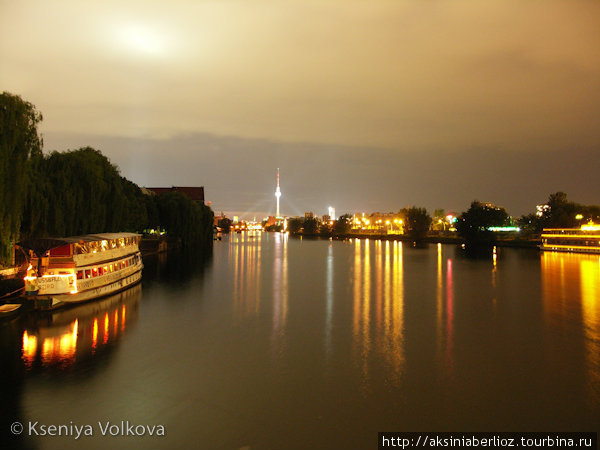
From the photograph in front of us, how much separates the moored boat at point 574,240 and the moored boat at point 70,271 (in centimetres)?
6562

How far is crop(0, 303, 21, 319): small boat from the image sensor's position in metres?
16.2

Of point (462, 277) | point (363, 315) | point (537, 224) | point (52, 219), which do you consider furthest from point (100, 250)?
point (537, 224)

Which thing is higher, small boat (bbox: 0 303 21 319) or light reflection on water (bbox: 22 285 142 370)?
small boat (bbox: 0 303 21 319)

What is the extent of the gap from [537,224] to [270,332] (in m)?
94.1

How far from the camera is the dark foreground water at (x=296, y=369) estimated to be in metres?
8.53

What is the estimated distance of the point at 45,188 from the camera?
23078 mm

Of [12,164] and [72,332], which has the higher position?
[12,164]

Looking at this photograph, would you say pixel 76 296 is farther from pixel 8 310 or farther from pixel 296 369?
pixel 296 369

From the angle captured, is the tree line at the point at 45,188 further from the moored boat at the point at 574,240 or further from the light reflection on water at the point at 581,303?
the moored boat at the point at 574,240

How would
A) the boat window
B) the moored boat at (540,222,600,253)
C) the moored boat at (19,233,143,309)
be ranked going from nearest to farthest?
1. the moored boat at (19,233,143,309)
2. the boat window
3. the moored boat at (540,222,600,253)

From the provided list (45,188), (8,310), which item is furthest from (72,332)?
(45,188)

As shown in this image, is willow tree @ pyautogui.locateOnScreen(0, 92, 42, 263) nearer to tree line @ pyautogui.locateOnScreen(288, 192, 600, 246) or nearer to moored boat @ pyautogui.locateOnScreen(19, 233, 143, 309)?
moored boat @ pyautogui.locateOnScreen(19, 233, 143, 309)

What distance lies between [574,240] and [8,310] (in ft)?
244

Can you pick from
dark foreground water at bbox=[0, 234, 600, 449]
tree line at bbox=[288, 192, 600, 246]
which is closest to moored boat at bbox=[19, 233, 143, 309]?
dark foreground water at bbox=[0, 234, 600, 449]
